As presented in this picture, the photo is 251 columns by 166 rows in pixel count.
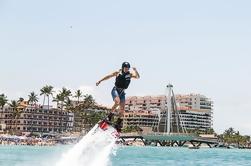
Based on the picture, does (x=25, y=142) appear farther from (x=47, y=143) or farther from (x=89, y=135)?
(x=89, y=135)

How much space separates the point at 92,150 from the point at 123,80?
3.13 metres

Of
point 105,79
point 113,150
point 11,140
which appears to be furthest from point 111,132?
point 11,140

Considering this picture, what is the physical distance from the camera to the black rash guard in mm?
17864

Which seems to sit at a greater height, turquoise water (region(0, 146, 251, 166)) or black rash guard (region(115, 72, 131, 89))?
black rash guard (region(115, 72, 131, 89))

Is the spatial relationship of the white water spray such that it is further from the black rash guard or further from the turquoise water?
the black rash guard

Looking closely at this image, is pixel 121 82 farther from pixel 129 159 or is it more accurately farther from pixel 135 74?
pixel 129 159

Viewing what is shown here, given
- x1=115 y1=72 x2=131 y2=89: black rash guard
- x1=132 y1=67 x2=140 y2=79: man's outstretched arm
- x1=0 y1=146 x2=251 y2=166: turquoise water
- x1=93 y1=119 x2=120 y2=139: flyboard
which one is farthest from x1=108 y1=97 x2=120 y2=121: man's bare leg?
x1=0 y1=146 x2=251 y2=166: turquoise water

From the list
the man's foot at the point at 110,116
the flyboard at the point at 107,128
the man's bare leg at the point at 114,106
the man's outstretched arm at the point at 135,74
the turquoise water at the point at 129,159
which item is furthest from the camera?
the turquoise water at the point at 129,159

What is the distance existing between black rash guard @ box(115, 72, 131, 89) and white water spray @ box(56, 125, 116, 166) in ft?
5.93

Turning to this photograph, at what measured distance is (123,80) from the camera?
59.0 feet

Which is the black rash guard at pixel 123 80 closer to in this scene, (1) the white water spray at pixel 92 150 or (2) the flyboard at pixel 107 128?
(2) the flyboard at pixel 107 128

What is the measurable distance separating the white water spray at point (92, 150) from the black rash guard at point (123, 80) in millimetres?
1806

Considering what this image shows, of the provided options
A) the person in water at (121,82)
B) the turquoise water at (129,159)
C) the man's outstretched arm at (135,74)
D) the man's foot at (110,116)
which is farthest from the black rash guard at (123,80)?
the turquoise water at (129,159)

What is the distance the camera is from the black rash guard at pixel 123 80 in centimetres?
1786
